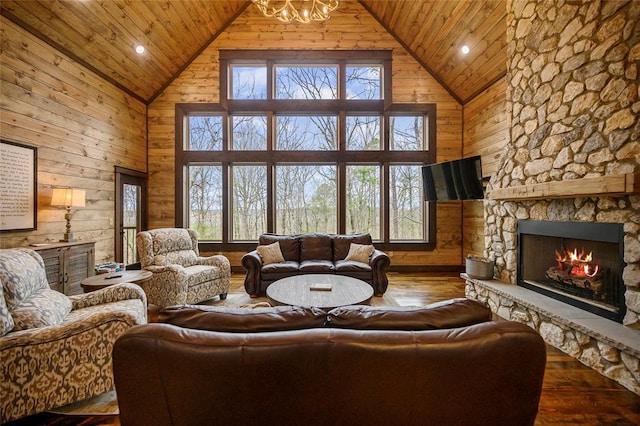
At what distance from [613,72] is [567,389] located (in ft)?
8.58

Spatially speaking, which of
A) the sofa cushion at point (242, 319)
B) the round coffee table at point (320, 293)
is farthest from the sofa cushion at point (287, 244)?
the sofa cushion at point (242, 319)

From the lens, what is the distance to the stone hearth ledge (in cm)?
214

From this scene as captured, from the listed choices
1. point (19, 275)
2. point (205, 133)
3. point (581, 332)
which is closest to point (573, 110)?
point (581, 332)

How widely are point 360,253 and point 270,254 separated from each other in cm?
149

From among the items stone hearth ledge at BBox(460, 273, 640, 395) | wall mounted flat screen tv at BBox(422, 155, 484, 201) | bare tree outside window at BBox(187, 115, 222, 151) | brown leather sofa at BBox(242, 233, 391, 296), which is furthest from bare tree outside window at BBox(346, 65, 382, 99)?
stone hearth ledge at BBox(460, 273, 640, 395)

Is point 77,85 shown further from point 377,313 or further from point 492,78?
point 492,78

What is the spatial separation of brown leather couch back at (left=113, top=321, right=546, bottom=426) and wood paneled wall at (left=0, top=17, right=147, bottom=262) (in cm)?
352

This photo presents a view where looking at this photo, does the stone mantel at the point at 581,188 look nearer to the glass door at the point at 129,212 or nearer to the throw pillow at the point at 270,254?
the throw pillow at the point at 270,254

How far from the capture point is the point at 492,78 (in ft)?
16.1

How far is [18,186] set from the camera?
3.35 m

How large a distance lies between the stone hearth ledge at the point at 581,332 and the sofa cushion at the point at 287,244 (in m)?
2.97

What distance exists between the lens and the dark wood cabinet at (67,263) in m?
3.31

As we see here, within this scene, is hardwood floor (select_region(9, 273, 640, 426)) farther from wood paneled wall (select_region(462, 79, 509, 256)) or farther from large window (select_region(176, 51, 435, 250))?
large window (select_region(176, 51, 435, 250))

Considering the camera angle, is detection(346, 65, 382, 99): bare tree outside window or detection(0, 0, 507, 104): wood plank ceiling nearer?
detection(0, 0, 507, 104): wood plank ceiling
